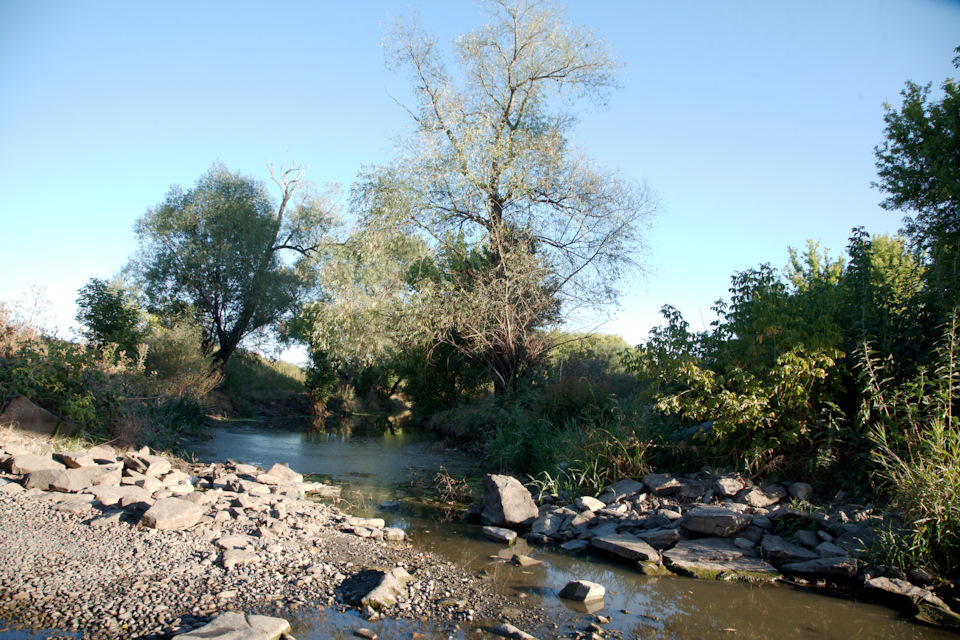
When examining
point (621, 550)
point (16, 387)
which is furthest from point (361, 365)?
point (621, 550)

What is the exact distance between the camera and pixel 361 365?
1800 cm

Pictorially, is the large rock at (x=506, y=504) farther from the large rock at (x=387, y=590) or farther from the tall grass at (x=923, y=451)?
the tall grass at (x=923, y=451)

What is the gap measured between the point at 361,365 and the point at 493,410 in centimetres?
492

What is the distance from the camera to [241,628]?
3684 millimetres

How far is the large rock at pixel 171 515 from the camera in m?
5.71

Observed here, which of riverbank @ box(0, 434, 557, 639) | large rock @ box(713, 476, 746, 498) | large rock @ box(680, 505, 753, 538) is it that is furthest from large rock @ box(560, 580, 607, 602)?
large rock @ box(713, 476, 746, 498)

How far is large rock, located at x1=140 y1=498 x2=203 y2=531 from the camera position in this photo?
5715mm

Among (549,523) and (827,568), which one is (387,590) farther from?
(827,568)

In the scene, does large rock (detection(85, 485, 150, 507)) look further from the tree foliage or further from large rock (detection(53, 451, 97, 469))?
the tree foliage

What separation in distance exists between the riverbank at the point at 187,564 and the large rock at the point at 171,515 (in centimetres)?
1

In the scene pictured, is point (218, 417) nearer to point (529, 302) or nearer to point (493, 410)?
point (493, 410)

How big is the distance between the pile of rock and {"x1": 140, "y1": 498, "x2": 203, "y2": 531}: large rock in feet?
10.8

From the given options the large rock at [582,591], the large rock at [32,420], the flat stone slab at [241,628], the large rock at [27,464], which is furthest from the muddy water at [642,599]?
→ the large rock at [32,420]

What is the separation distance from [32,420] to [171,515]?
5.14 m
